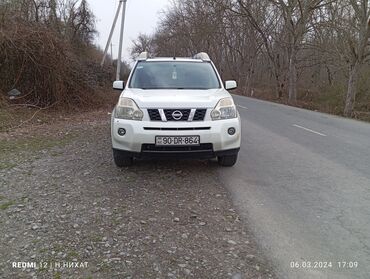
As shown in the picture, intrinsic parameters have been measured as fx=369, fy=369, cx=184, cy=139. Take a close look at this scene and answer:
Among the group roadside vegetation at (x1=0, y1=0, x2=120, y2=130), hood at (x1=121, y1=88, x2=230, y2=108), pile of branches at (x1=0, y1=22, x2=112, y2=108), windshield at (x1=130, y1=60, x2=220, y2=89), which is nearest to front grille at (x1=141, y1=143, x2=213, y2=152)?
hood at (x1=121, y1=88, x2=230, y2=108)

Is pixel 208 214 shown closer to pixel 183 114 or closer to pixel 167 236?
pixel 167 236

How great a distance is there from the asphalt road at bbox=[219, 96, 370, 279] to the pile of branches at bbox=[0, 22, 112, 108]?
8.12 metres

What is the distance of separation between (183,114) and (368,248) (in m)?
2.90

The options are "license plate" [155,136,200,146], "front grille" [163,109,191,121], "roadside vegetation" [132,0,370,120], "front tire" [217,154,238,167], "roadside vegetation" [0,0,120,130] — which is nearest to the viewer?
"license plate" [155,136,200,146]

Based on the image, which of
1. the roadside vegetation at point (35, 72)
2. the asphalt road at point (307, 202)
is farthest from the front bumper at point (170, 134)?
A: the roadside vegetation at point (35, 72)

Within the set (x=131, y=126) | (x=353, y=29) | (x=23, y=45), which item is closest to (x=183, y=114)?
(x=131, y=126)

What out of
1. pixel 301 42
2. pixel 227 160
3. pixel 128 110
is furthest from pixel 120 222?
pixel 301 42

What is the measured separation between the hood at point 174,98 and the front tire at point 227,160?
1.00 metres

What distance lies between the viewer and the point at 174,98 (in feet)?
18.0

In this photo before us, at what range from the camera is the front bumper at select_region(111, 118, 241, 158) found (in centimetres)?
522

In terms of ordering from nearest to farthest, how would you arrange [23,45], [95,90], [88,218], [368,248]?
[368,248] < [88,218] < [23,45] < [95,90]

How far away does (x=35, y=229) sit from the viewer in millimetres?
3777

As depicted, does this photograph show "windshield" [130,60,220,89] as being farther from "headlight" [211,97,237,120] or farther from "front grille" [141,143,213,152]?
"front grille" [141,143,213,152]

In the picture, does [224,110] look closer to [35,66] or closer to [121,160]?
[121,160]
